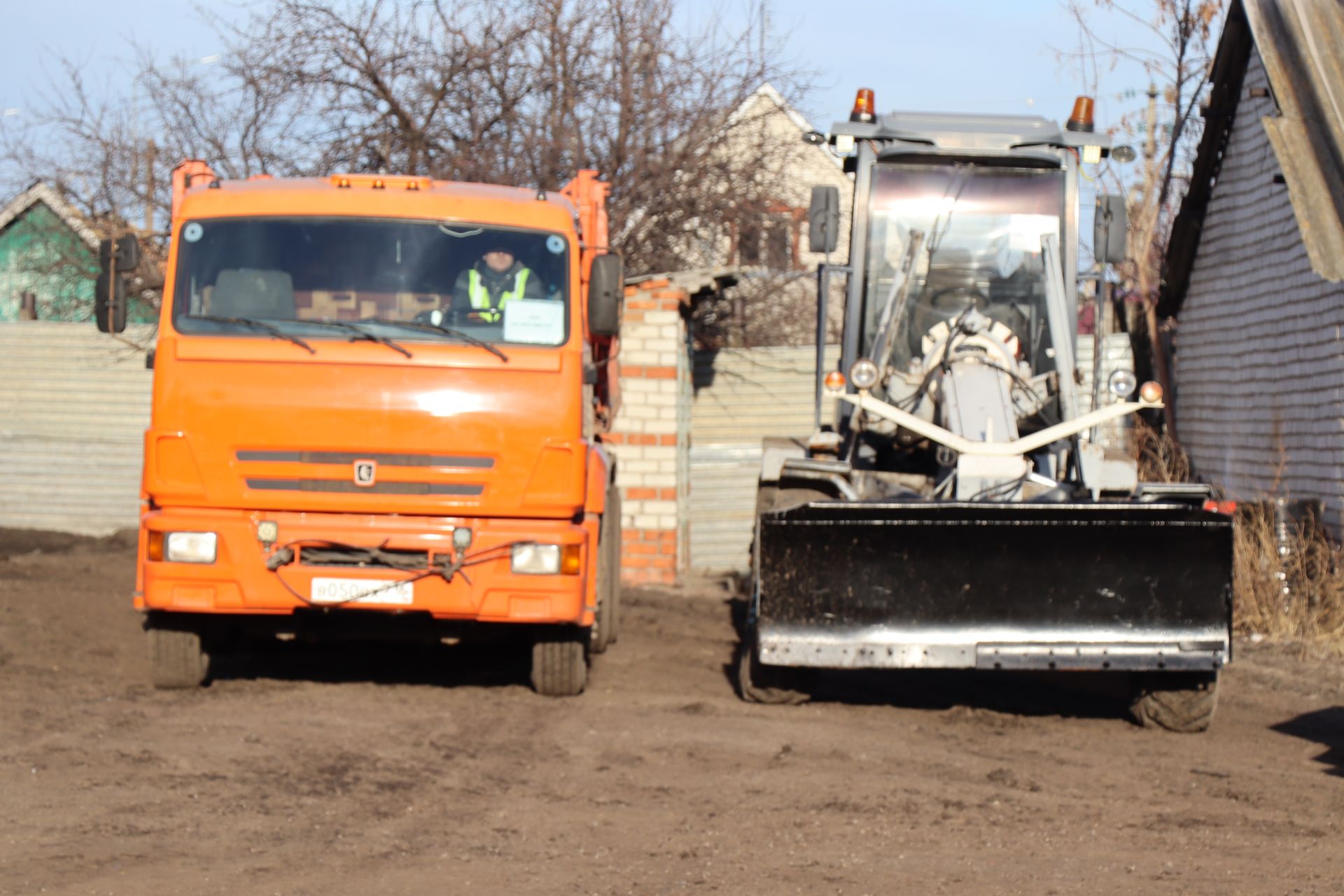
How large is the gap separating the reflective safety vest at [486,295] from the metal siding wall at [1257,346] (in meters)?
6.29

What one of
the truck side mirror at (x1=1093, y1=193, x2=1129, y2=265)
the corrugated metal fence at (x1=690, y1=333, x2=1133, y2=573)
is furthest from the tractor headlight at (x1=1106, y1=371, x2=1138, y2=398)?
the corrugated metal fence at (x1=690, y1=333, x2=1133, y2=573)

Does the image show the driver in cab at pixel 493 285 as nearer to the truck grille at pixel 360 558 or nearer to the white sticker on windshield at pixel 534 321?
the white sticker on windshield at pixel 534 321

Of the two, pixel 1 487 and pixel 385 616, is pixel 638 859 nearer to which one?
pixel 385 616

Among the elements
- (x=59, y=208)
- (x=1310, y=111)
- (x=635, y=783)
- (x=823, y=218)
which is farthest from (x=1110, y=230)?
(x=59, y=208)

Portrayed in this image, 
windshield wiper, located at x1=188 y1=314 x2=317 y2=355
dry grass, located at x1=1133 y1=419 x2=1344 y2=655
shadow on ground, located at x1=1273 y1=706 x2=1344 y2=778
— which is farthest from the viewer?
dry grass, located at x1=1133 y1=419 x2=1344 y2=655

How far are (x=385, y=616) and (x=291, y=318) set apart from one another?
1520mm

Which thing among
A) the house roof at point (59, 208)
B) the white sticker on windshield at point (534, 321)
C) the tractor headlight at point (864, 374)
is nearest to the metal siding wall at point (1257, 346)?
the tractor headlight at point (864, 374)

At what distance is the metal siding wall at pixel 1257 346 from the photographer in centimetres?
1165

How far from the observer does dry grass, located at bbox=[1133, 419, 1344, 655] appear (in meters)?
10.0

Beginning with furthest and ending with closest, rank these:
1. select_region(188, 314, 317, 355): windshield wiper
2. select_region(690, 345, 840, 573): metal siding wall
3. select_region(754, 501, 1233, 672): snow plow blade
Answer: select_region(690, 345, 840, 573): metal siding wall, select_region(188, 314, 317, 355): windshield wiper, select_region(754, 501, 1233, 672): snow plow blade

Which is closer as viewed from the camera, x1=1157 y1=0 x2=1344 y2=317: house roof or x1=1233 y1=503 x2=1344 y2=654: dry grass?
x1=1157 y1=0 x2=1344 y2=317: house roof

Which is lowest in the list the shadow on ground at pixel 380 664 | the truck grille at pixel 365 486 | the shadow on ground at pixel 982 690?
the shadow on ground at pixel 380 664

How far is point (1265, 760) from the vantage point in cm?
666

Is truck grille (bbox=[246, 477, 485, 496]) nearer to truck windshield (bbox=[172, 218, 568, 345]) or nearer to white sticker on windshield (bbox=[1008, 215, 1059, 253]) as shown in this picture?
truck windshield (bbox=[172, 218, 568, 345])
